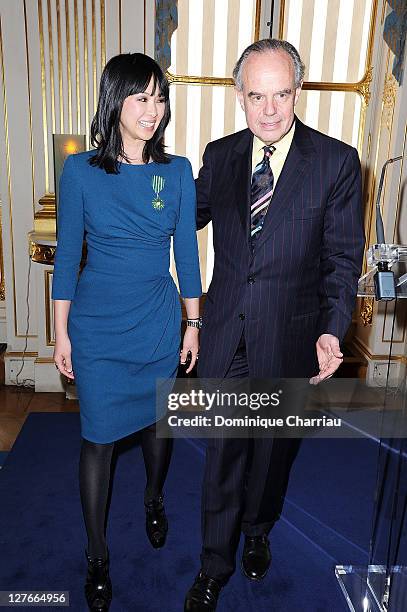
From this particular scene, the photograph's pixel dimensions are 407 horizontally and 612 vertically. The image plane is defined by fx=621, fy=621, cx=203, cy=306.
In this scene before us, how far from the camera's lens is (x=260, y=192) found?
200cm

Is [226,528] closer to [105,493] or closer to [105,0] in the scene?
[105,493]

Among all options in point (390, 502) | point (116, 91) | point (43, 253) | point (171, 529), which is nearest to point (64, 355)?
point (116, 91)

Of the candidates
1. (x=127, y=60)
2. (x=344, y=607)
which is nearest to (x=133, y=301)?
(x=127, y=60)

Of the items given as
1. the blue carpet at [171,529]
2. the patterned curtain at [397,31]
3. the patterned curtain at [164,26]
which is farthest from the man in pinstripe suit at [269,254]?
the patterned curtain at [397,31]

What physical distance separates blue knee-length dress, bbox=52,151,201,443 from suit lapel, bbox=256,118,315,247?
0.30 meters

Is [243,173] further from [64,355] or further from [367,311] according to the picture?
[367,311]

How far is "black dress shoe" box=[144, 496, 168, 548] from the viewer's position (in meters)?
2.43

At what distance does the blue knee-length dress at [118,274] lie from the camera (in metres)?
1.96

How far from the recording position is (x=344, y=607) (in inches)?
85.3

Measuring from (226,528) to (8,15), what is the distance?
3.19 m

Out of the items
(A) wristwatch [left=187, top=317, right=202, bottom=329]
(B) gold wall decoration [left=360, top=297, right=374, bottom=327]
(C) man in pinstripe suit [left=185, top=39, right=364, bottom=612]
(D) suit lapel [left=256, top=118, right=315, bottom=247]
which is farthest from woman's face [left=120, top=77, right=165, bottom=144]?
(B) gold wall decoration [left=360, top=297, right=374, bottom=327]

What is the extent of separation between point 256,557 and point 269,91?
5.40 feet

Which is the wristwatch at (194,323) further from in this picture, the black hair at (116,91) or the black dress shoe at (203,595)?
the black dress shoe at (203,595)

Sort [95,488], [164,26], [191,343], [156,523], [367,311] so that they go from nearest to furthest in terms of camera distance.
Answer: [95,488], [191,343], [156,523], [164,26], [367,311]
